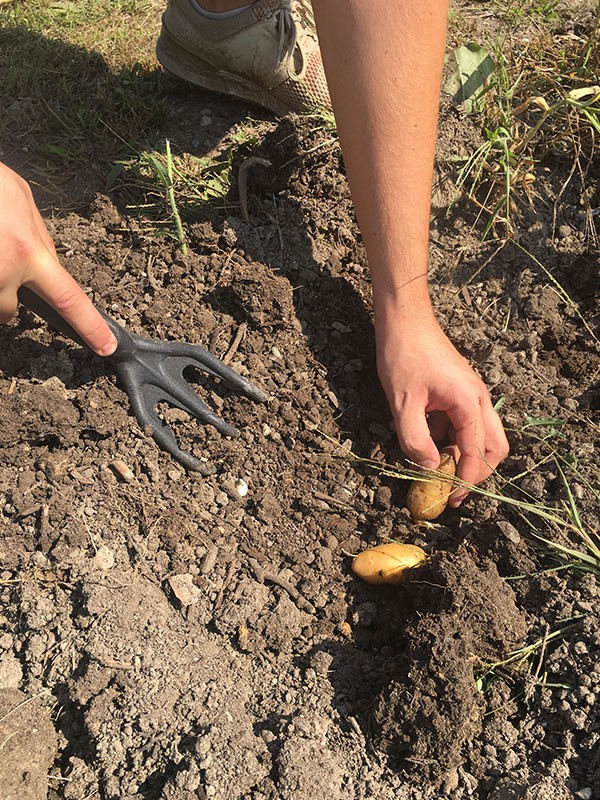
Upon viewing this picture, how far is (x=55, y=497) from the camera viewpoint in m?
1.72

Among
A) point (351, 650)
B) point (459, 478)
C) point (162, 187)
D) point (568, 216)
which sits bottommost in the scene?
point (351, 650)

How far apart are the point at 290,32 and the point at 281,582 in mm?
2087

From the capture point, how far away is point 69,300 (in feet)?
5.18

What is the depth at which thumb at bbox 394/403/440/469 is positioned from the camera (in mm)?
1676

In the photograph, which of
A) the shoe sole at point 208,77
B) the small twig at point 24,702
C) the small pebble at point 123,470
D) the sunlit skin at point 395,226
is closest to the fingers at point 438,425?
the sunlit skin at point 395,226

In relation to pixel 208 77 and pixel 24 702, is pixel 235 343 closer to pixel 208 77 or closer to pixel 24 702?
pixel 24 702

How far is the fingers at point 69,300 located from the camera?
5.02ft

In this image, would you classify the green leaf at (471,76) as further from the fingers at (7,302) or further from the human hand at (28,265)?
the fingers at (7,302)

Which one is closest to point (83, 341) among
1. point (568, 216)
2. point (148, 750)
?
point (148, 750)

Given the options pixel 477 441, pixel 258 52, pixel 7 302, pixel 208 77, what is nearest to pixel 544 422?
pixel 477 441

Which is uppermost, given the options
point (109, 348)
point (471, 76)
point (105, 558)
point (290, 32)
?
point (290, 32)

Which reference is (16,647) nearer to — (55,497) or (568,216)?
(55,497)

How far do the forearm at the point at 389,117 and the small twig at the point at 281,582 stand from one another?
74cm

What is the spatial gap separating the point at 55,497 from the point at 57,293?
1.74 ft
